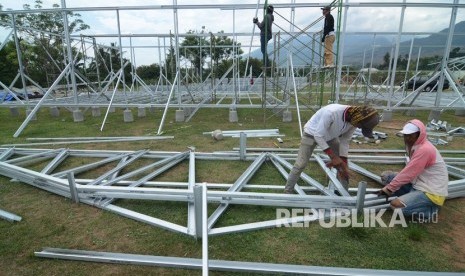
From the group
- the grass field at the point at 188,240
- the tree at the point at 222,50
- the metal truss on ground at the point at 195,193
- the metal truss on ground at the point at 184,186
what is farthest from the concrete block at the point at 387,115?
the tree at the point at 222,50

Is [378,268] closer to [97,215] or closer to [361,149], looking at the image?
[97,215]

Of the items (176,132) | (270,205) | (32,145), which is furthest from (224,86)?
(270,205)

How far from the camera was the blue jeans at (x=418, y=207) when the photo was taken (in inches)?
122

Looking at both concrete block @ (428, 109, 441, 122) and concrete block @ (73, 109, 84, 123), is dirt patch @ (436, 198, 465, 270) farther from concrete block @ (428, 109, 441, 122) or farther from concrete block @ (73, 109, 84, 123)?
concrete block @ (73, 109, 84, 123)

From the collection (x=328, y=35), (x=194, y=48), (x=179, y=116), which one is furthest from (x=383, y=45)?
(x=179, y=116)

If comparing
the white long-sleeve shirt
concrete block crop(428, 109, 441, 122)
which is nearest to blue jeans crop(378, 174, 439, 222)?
the white long-sleeve shirt

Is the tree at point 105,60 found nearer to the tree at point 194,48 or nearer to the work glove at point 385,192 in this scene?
the tree at point 194,48

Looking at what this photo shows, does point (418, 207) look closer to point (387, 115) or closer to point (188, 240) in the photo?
point (188, 240)

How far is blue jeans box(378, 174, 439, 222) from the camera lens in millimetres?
3094

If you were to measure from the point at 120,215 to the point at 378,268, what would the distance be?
285 centimetres

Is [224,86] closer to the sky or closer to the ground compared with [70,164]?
closer to the sky

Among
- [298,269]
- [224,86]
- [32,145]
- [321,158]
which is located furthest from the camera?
[224,86]

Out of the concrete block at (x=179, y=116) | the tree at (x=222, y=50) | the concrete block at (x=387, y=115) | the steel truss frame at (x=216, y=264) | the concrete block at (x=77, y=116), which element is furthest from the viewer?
the tree at (x=222, y=50)

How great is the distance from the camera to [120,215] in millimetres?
3348
